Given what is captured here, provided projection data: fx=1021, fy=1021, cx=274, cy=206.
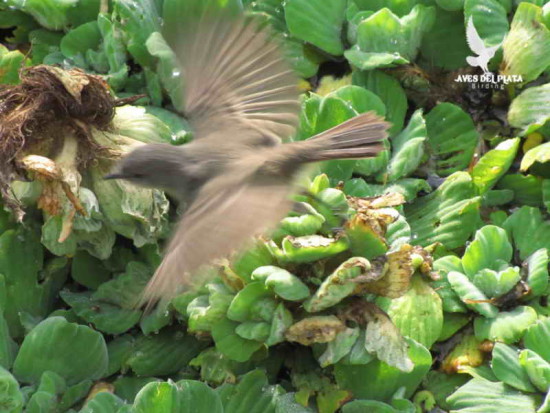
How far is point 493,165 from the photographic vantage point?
1708 millimetres

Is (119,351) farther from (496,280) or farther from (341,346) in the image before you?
(496,280)

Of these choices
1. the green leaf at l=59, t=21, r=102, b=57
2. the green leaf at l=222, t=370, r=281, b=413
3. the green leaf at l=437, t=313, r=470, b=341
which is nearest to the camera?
the green leaf at l=222, t=370, r=281, b=413

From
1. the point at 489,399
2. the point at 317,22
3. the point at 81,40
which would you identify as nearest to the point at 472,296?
the point at 489,399

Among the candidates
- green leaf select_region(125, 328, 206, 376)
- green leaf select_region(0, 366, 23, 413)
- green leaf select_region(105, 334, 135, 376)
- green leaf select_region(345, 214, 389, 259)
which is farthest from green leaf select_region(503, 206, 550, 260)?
green leaf select_region(0, 366, 23, 413)

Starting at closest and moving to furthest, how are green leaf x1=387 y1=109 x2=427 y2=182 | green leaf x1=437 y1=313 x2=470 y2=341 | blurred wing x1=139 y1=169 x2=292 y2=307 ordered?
blurred wing x1=139 y1=169 x2=292 y2=307, green leaf x1=437 y1=313 x2=470 y2=341, green leaf x1=387 y1=109 x2=427 y2=182

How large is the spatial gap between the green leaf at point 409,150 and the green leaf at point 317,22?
233mm

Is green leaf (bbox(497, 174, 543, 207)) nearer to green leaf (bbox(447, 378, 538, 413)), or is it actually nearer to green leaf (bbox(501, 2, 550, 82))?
green leaf (bbox(501, 2, 550, 82))

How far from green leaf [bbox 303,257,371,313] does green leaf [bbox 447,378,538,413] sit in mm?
248

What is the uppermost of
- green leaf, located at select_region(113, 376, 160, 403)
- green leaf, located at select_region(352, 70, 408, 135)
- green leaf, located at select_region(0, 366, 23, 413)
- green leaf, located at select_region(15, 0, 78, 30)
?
green leaf, located at select_region(15, 0, 78, 30)

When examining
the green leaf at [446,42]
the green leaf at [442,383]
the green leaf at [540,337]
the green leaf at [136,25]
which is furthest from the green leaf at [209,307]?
the green leaf at [446,42]

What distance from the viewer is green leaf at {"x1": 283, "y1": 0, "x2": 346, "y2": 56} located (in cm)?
187

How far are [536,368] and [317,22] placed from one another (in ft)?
2.54

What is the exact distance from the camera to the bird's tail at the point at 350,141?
1550 mm

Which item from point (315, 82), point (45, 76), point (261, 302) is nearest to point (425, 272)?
point (261, 302)
